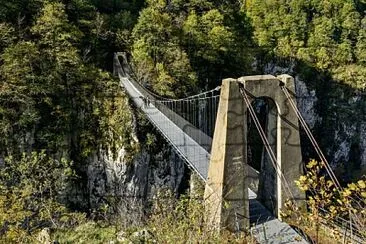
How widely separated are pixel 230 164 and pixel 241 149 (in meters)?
0.25

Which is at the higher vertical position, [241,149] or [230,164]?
[241,149]

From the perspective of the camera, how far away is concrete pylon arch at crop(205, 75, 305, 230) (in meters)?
6.02

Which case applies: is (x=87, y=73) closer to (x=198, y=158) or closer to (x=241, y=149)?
(x=198, y=158)

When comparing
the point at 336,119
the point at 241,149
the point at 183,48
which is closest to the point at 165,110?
the point at 183,48

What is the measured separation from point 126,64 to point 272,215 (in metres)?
10.7

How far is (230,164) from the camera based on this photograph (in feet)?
19.9

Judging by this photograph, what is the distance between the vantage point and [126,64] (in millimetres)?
16156

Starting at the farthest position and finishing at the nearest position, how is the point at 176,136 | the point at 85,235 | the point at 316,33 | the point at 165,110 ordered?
the point at 316,33 < the point at 165,110 < the point at 176,136 < the point at 85,235

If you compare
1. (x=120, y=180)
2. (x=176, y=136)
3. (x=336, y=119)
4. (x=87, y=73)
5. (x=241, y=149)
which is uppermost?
(x=87, y=73)

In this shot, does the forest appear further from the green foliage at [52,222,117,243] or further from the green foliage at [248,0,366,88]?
the green foliage at [248,0,366,88]

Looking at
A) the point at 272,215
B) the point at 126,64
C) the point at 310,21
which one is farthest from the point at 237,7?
the point at 272,215

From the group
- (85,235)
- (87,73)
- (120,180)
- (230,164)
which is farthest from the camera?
(87,73)

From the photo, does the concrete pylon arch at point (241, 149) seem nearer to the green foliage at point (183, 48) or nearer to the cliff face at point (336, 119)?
the green foliage at point (183, 48)

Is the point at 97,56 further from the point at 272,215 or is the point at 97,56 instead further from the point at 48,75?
the point at 272,215
